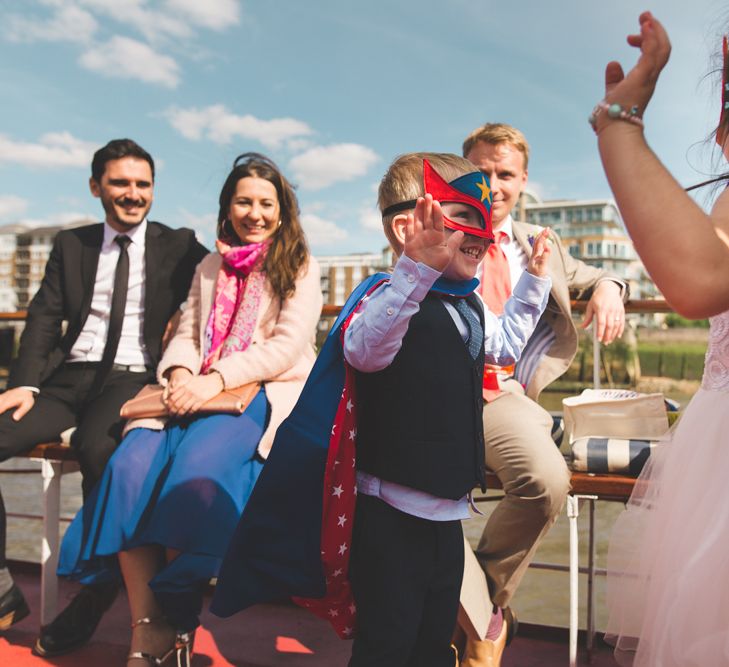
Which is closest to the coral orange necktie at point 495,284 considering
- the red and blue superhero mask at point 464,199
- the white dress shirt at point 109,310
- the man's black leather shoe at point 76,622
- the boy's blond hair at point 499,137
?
the boy's blond hair at point 499,137

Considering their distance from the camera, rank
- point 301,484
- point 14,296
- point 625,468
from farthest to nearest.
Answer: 1. point 14,296
2. point 625,468
3. point 301,484

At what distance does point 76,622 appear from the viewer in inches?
104

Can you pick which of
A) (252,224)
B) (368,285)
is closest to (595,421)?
(368,285)

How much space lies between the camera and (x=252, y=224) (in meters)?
2.89

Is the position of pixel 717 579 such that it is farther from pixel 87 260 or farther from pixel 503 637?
pixel 87 260

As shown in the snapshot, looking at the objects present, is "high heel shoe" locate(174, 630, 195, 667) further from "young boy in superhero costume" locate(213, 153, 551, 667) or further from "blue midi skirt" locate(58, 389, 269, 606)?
"young boy in superhero costume" locate(213, 153, 551, 667)

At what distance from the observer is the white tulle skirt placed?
1.22 m

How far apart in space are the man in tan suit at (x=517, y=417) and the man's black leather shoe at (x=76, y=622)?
4.58 ft

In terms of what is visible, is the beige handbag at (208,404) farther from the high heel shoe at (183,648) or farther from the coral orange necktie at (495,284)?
the coral orange necktie at (495,284)

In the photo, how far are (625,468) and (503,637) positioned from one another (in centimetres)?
67

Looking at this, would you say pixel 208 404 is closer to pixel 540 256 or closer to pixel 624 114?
pixel 540 256

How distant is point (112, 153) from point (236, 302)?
3.43 feet

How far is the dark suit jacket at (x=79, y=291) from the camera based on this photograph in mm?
3074

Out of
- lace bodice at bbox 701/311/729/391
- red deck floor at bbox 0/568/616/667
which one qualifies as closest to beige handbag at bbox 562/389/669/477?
red deck floor at bbox 0/568/616/667
